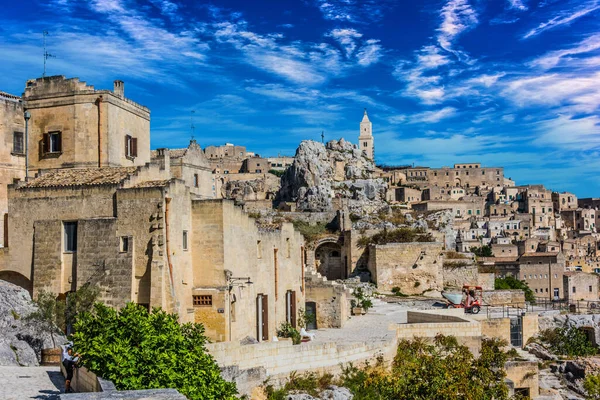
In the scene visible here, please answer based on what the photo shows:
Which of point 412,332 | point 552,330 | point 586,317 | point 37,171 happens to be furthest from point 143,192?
point 586,317

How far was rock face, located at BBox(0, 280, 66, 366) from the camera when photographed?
54.3ft

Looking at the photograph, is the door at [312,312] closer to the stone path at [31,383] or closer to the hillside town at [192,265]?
the hillside town at [192,265]

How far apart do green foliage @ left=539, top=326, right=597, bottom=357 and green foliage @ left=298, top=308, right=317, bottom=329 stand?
10.7m

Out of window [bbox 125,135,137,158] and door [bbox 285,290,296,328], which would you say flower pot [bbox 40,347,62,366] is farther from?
door [bbox 285,290,296,328]

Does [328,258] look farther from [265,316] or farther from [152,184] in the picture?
[152,184]

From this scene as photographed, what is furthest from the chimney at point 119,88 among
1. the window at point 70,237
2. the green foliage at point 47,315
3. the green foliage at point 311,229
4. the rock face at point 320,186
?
the rock face at point 320,186

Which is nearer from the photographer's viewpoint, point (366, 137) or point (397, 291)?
point (397, 291)

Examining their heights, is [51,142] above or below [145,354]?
above

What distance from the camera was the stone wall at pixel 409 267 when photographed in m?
46.2

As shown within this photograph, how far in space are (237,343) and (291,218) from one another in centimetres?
4123

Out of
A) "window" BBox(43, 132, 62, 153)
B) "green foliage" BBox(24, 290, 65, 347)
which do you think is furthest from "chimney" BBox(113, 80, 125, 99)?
"green foliage" BBox(24, 290, 65, 347)

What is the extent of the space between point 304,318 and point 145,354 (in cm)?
1827

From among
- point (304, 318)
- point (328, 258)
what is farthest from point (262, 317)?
point (328, 258)

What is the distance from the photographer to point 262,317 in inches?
996
